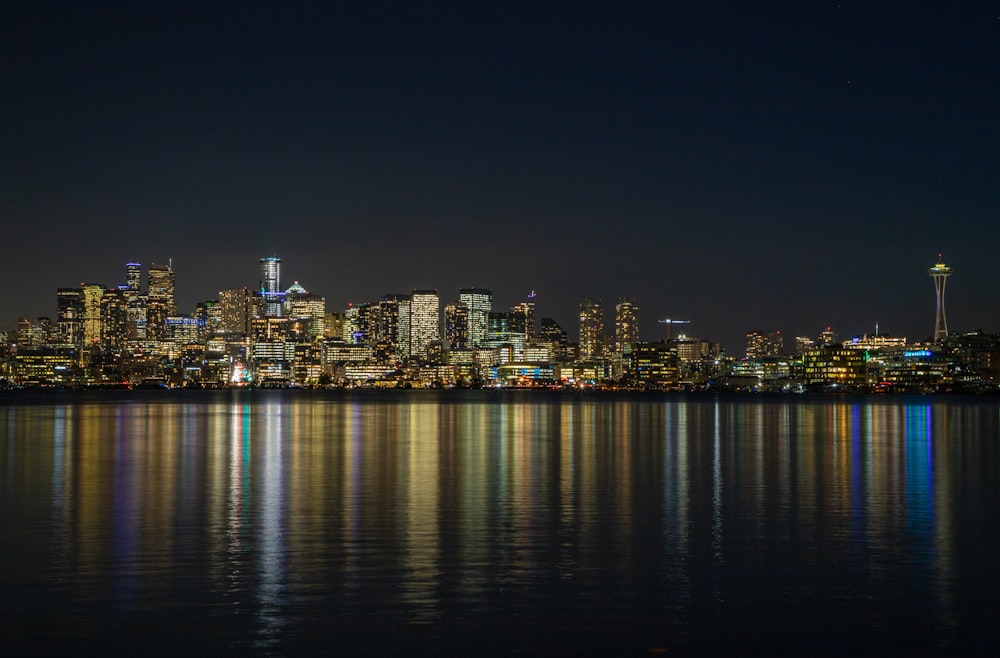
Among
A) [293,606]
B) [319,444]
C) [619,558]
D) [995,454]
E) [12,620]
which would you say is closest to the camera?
[12,620]

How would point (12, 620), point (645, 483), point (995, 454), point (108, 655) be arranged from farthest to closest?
1. point (995, 454)
2. point (645, 483)
3. point (12, 620)
4. point (108, 655)

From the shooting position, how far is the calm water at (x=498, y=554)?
45.0 feet

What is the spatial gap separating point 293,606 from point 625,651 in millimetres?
4971

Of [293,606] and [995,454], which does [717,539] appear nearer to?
[293,606]

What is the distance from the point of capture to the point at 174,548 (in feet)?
65.5

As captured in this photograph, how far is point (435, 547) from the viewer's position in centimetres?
2022

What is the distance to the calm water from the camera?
45.0ft

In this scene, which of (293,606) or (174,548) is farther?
(174,548)

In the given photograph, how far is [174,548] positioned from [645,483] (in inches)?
635

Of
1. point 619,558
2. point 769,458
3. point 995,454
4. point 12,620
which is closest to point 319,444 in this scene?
point 769,458

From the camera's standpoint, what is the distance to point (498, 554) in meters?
19.5

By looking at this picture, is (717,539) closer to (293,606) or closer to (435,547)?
(435,547)

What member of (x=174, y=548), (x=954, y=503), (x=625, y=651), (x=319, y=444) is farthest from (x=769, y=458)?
(x=625, y=651)

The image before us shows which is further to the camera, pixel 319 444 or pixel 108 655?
pixel 319 444
